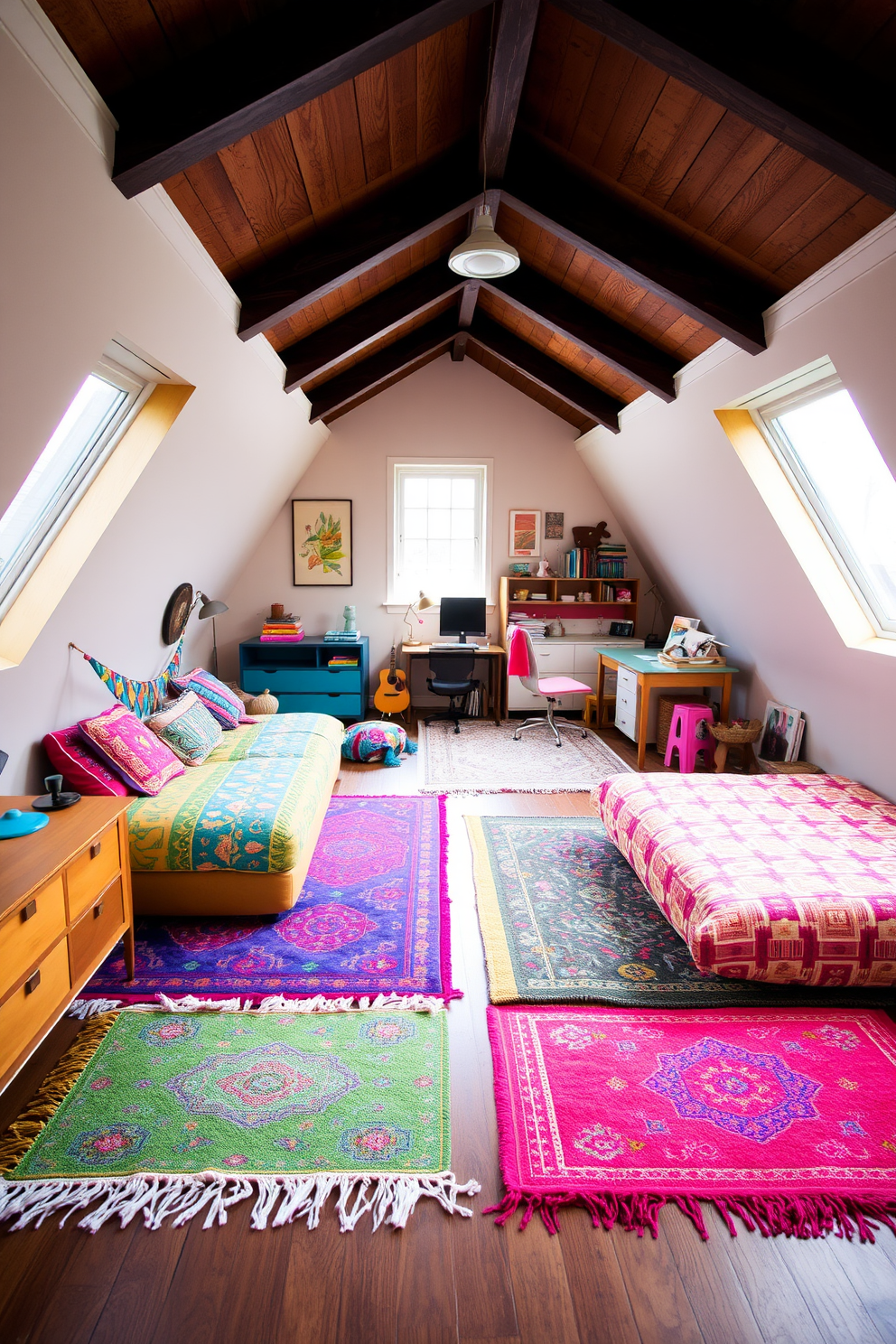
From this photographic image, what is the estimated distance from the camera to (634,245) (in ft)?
10.2

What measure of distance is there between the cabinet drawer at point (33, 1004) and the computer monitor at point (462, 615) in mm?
4498

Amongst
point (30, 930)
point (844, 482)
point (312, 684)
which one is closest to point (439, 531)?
point (312, 684)

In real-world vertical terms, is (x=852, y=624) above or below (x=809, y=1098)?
above

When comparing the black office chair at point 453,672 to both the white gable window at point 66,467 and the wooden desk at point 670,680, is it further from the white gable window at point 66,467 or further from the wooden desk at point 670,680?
the white gable window at point 66,467

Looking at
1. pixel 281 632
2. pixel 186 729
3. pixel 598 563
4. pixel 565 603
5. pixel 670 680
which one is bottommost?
pixel 186 729

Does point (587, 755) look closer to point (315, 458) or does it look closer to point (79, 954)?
point (315, 458)

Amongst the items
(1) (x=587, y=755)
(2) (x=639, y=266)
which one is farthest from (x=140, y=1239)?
(1) (x=587, y=755)

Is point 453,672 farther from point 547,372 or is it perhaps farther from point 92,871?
point 92,871

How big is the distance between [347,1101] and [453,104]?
357cm

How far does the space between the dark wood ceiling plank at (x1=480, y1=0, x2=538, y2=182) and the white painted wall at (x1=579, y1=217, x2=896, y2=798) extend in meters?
1.26

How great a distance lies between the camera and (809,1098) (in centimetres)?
201

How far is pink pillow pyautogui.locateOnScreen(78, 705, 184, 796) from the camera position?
9.78 ft

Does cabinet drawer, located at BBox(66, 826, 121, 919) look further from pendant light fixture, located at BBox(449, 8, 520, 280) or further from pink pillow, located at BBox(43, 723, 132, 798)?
pendant light fixture, located at BBox(449, 8, 520, 280)

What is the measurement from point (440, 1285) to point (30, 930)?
125 cm
